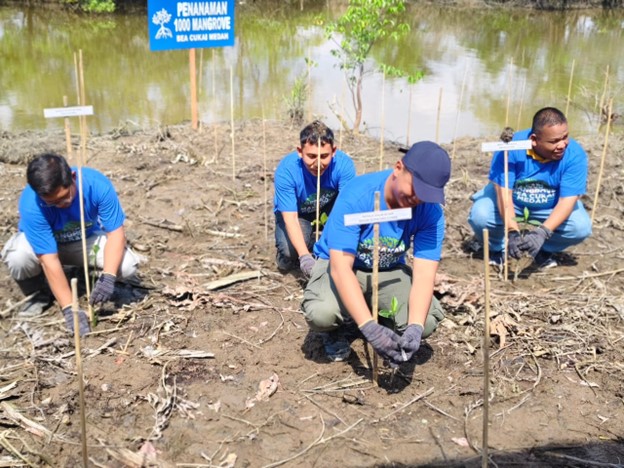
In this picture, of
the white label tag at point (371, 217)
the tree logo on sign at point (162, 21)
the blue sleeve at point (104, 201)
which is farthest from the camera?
the tree logo on sign at point (162, 21)

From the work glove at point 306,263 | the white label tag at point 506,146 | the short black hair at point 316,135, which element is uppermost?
the short black hair at point 316,135

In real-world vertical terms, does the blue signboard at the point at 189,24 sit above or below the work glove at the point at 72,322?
above

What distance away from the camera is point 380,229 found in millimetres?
2805

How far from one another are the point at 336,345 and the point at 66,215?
1713 millimetres

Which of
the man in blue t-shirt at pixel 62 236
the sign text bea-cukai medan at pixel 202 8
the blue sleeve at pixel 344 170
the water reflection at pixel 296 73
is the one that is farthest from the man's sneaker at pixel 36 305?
the sign text bea-cukai medan at pixel 202 8

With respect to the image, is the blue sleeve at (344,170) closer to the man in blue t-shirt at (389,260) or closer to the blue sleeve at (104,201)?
the man in blue t-shirt at (389,260)

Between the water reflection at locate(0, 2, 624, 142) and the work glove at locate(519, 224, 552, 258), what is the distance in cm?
215

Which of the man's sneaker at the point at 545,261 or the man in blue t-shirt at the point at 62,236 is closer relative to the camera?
the man in blue t-shirt at the point at 62,236

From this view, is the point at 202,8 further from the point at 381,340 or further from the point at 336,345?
the point at 381,340

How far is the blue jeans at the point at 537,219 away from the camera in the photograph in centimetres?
409

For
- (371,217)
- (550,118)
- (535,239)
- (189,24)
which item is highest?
(189,24)

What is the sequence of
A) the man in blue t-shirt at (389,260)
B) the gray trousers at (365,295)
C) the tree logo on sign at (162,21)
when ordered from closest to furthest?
the man in blue t-shirt at (389,260)
the gray trousers at (365,295)
the tree logo on sign at (162,21)

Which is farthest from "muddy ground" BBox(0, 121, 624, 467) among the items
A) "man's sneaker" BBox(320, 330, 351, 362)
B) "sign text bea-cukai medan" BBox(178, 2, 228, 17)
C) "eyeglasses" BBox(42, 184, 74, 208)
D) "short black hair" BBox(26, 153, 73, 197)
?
"sign text bea-cukai medan" BBox(178, 2, 228, 17)

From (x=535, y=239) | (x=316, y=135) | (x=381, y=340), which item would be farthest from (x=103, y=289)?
(x=535, y=239)
